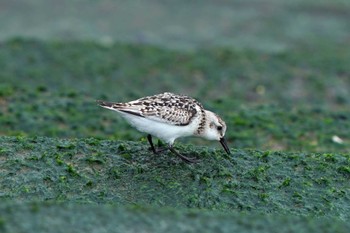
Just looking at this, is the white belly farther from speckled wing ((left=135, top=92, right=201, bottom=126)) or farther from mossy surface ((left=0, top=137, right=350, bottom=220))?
mossy surface ((left=0, top=137, right=350, bottom=220))

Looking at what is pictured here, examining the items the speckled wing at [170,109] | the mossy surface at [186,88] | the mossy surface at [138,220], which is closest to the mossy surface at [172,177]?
the mossy surface at [138,220]

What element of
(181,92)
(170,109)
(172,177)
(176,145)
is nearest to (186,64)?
(181,92)

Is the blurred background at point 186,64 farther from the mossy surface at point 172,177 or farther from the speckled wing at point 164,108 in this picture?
the speckled wing at point 164,108

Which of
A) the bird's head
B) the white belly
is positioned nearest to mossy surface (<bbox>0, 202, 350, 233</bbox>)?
the white belly

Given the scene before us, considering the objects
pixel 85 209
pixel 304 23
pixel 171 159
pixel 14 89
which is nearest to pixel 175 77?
pixel 14 89

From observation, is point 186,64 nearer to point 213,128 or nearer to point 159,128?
point 213,128

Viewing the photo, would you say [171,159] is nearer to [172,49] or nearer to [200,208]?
[200,208]
